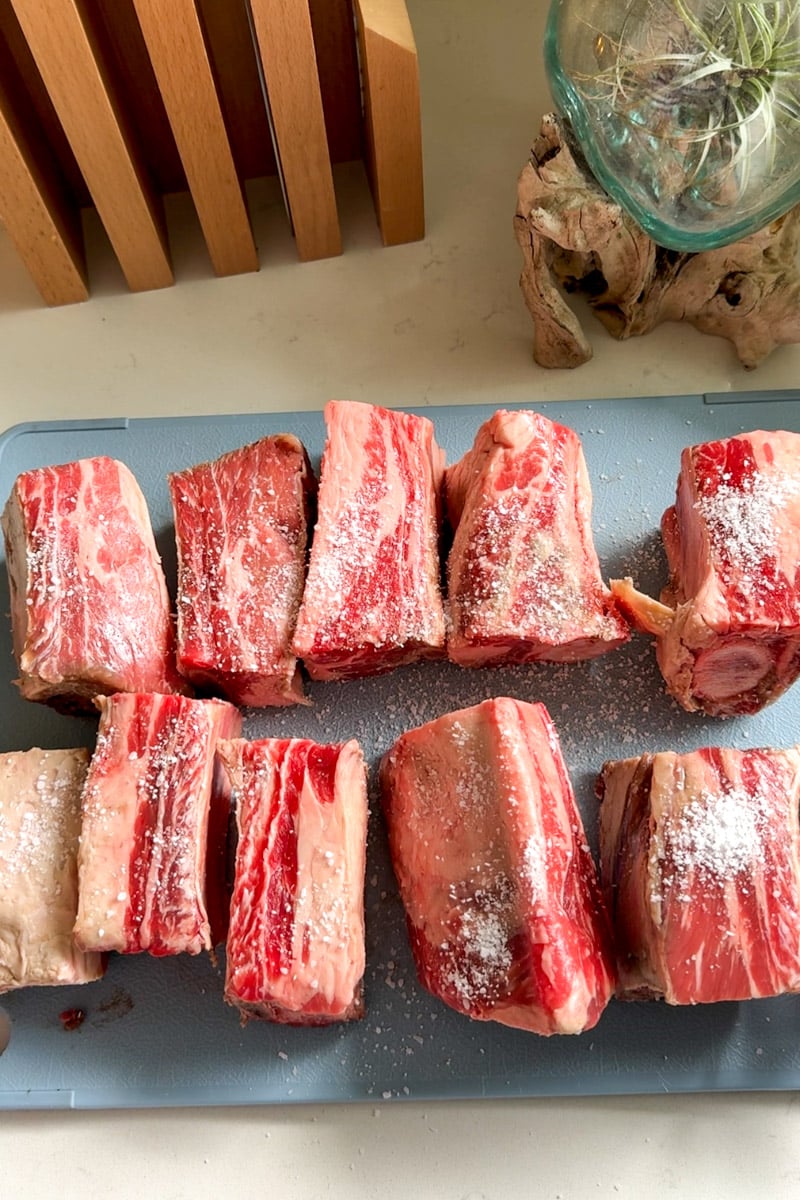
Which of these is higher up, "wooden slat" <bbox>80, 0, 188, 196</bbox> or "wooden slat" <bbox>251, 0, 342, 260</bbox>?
"wooden slat" <bbox>80, 0, 188, 196</bbox>

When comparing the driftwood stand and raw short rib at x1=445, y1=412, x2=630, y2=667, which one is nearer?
raw short rib at x1=445, y1=412, x2=630, y2=667

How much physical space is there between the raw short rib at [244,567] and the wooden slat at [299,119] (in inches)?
27.5

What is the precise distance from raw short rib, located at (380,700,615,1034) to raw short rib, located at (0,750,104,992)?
533 mm

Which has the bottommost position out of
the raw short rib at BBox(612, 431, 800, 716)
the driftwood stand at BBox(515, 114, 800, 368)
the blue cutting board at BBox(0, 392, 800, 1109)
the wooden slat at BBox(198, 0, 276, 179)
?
the blue cutting board at BBox(0, 392, 800, 1109)

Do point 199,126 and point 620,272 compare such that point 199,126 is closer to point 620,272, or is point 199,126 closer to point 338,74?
point 338,74

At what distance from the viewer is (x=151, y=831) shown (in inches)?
64.4

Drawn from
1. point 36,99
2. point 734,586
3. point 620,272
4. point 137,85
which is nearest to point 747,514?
point 734,586

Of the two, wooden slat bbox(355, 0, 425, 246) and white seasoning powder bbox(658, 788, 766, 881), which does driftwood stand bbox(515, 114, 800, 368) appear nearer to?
wooden slat bbox(355, 0, 425, 246)

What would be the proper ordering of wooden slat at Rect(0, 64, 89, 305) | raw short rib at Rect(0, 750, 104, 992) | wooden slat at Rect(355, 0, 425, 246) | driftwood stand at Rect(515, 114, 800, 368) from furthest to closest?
wooden slat at Rect(0, 64, 89, 305), wooden slat at Rect(355, 0, 425, 246), driftwood stand at Rect(515, 114, 800, 368), raw short rib at Rect(0, 750, 104, 992)

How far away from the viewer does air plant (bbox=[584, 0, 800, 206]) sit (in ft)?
5.35

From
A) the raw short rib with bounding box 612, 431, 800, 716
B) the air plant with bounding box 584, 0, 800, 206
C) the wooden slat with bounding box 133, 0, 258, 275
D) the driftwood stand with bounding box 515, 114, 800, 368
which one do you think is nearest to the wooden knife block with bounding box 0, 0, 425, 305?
the wooden slat with bounding box 133, 0, 258, 275

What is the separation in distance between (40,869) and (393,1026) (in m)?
0.63

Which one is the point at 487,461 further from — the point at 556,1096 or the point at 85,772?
the point at 556,1096

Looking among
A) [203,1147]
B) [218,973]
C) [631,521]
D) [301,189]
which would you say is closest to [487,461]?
[631,521]
